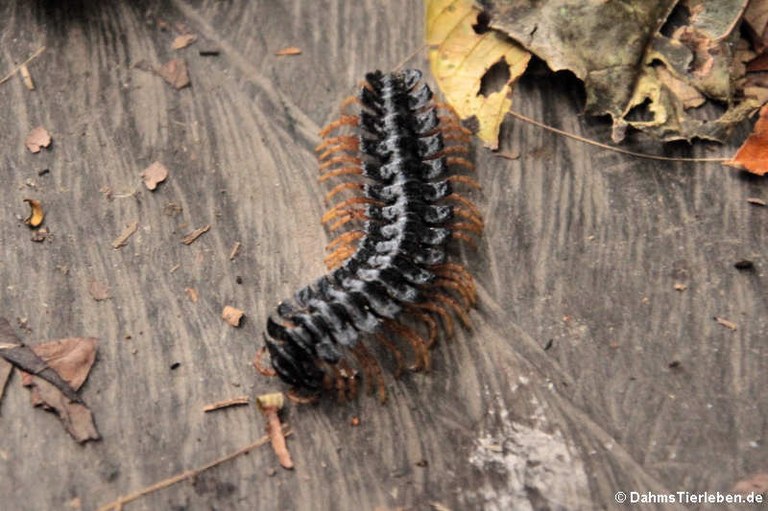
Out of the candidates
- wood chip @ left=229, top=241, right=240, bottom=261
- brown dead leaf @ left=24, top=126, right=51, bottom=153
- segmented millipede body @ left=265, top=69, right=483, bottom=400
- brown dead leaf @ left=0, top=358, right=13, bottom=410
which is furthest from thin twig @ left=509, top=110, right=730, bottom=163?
brown dead leaf @ left=0, top=358, right=13, bottom=410

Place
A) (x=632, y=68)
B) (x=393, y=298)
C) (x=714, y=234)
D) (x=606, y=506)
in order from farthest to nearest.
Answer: (x=632, y=68) → (x=714, y=234) → (x=393, y=298) → (x=606, y=506)

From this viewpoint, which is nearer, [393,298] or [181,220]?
[393,298]

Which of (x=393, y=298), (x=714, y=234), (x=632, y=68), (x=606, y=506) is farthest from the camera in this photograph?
(x=632, y=68)

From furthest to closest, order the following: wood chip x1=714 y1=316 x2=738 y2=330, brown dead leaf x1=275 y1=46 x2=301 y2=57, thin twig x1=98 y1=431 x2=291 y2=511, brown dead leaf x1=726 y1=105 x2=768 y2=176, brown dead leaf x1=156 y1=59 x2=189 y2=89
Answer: brown dead leaf x1=275 y1=46 x2=301 y2=57
brown dead leaf x1=156 y1=59 x2=189 y2=89
brown dead leaf x1=726 y1=105 x2=768 y2=176
wood chip x1=714 y1=316 x2=738 y2=330
thin twig x1=98 y1=431 x2=291 y2=511

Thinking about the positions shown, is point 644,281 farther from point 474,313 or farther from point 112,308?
point 112,308

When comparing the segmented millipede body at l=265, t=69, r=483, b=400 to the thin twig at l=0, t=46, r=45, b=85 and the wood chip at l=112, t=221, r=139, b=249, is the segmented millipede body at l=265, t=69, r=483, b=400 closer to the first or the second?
the wood chip at l=112, t=221, r=139, b=249

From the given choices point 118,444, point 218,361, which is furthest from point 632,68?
point 118,444

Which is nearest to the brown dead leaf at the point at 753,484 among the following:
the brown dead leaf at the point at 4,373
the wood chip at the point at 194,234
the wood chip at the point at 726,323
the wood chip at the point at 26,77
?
the wood chip at the point at 726,323
